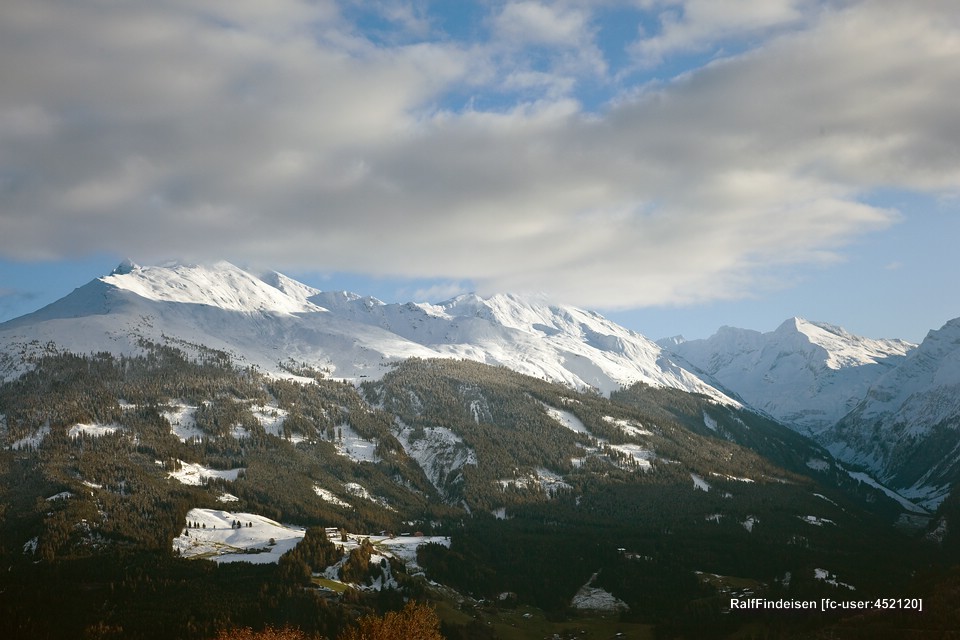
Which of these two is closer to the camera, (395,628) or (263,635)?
(395,628)

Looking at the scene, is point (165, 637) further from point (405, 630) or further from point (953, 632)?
point (953, 632)

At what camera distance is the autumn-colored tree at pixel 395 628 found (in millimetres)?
155500

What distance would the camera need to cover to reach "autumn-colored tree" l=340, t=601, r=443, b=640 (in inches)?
6122

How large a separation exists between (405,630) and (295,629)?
152 feet

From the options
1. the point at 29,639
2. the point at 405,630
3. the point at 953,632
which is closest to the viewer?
the point at 405,630

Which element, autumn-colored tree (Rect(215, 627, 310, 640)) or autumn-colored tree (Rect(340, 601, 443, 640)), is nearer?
autumn-colored tree (Rect(340, 601, 443, 640))

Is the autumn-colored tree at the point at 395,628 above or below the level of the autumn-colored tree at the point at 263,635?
above

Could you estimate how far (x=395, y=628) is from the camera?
162m

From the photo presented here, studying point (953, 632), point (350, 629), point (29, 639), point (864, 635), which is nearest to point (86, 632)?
point (29, 639)

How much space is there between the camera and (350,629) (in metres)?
167

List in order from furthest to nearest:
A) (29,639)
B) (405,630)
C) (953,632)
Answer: (29,639)
(953,632)
(405,630)

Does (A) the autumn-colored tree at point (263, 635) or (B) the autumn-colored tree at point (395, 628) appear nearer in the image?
(B) the autumn-colored tree at point (395, 628)

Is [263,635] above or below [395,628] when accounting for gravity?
below

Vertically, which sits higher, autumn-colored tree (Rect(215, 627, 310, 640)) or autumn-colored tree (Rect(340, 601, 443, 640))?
autumn-colored tree (Rect(340, 601, 443, 640))
